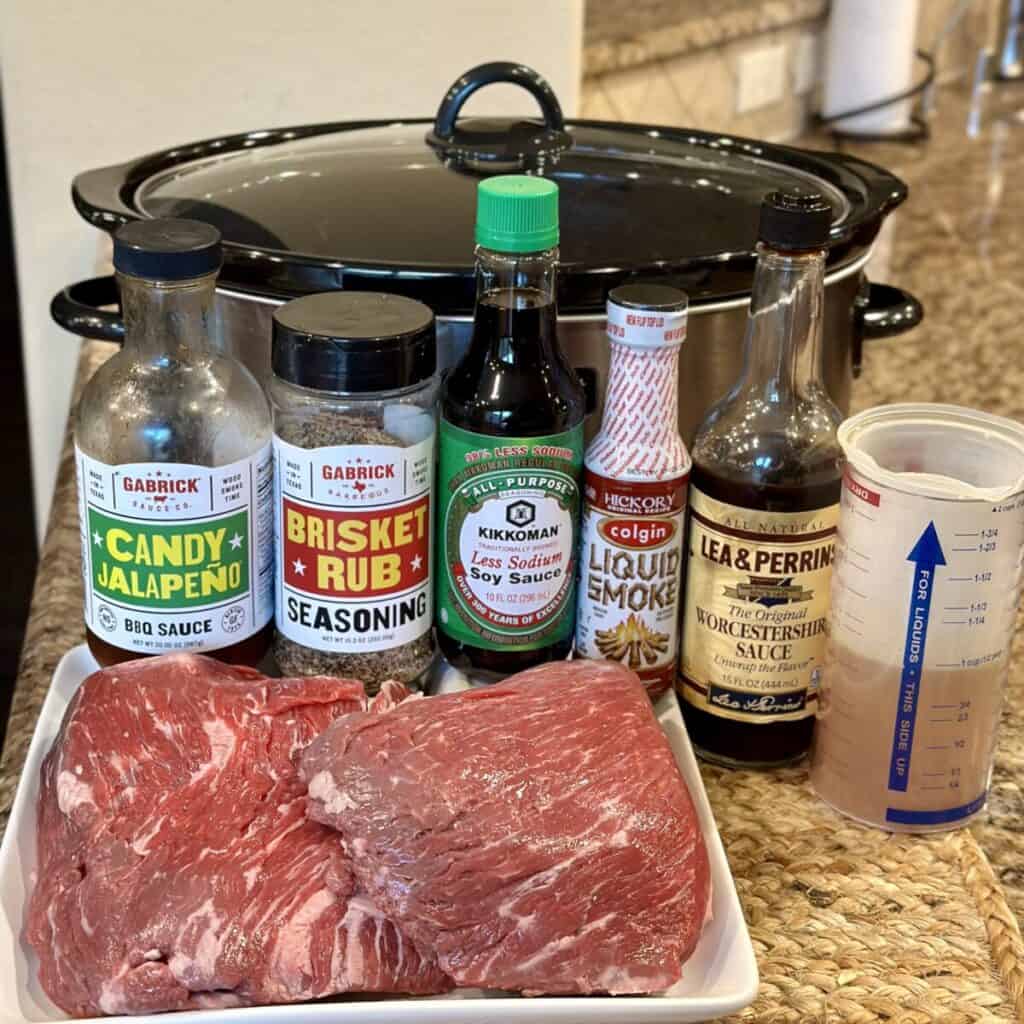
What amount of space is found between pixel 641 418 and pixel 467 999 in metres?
0.31

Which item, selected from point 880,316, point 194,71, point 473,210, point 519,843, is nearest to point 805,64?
point 194,71

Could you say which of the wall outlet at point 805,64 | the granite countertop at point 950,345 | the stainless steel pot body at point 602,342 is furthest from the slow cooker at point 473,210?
the wall outlet at point 805,64

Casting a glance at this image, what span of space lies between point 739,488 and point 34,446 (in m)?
0.95

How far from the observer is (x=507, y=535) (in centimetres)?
78

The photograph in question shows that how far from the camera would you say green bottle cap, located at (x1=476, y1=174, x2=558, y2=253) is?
0.71 metres

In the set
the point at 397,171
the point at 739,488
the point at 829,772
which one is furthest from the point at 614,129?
the point at 829,772

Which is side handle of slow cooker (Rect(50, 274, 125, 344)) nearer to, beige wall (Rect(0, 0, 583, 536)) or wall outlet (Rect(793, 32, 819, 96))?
beige wall (Rect(0, 0, 583, 536))

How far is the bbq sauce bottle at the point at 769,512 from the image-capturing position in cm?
76

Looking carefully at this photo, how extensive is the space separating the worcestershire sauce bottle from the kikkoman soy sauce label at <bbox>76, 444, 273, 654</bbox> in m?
0.10

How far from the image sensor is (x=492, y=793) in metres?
0.65

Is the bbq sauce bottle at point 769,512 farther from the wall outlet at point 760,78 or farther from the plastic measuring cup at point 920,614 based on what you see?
the wall outlet at point 760,78

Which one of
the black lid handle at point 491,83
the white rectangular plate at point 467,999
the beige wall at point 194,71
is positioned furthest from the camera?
the beige wall at point 194,71

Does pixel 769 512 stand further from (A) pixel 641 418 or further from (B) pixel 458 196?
(B) pixel 458 196

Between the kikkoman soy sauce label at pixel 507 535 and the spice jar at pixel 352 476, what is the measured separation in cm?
2
